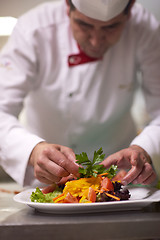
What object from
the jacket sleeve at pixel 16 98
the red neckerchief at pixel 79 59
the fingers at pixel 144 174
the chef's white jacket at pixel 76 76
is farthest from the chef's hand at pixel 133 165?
the red neckerchief at pixel 79 59

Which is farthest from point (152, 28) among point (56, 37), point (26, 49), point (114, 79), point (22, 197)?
point (22, 197)

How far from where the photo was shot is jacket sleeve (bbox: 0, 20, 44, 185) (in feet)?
3.94

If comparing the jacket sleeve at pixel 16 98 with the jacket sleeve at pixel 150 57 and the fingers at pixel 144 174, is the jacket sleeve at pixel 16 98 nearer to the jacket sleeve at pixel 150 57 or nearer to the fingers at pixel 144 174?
the fingers at pixel 144 174

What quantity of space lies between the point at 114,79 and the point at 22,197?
30.5 inches

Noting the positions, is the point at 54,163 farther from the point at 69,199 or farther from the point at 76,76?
the point at 76,76

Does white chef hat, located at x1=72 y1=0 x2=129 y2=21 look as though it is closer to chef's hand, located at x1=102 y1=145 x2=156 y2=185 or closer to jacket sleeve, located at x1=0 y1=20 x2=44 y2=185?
jacket sleeve, located at x1=0 y1=20 x2=44 y2=185

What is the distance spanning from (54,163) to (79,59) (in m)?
0.64

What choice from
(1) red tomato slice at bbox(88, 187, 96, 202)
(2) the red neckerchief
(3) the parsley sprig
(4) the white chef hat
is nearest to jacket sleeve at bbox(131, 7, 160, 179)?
(2) the red neckerchief

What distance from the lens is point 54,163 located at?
3.12ft

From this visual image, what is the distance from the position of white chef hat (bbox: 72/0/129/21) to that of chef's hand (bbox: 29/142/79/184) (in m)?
0.49

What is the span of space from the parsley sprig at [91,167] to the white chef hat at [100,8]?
505 mm

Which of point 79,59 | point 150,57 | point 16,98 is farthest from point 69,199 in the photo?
point 150,57

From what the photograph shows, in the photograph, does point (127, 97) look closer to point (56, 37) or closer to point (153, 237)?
point (56, 37)

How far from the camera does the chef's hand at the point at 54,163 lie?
3.02ft
